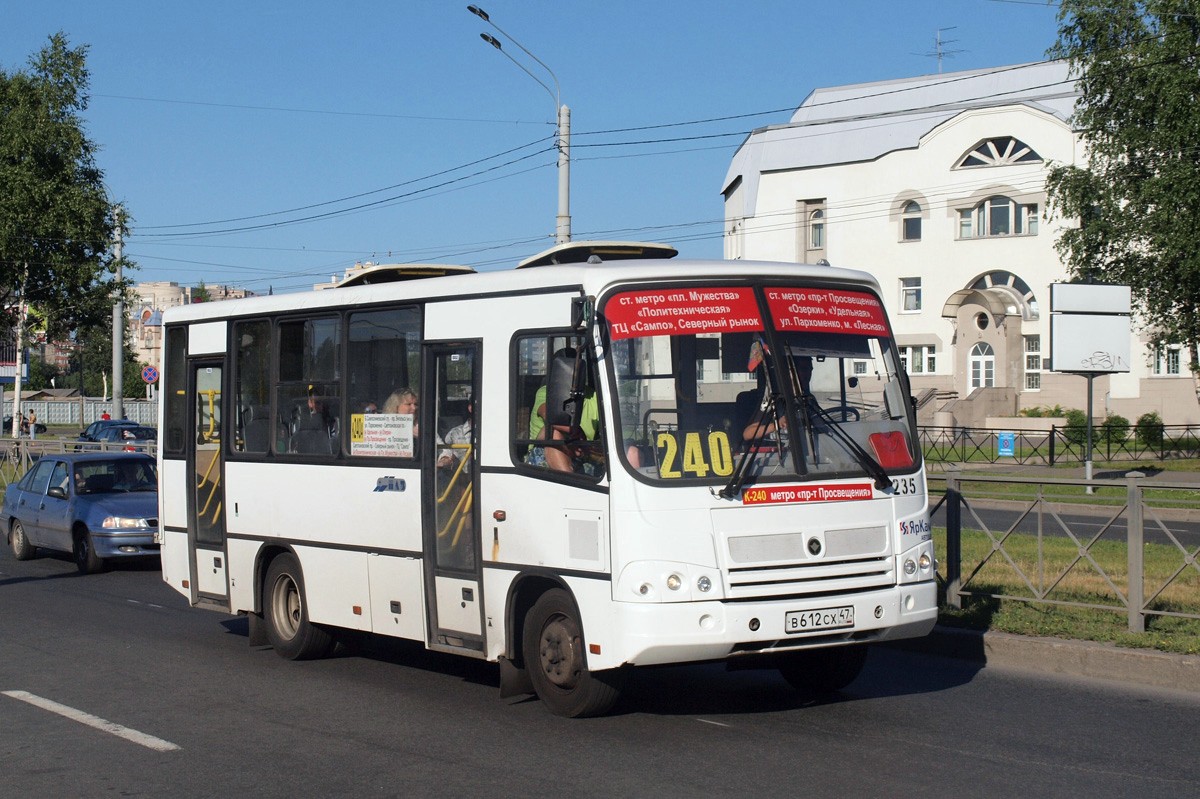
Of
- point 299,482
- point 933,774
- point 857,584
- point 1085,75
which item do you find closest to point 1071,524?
point 857,584

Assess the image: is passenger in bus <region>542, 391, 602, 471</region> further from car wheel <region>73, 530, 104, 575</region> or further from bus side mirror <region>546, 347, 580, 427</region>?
car wheel <region>73, 530, 104, 575</region>

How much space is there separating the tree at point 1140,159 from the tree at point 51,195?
24534 millimetres

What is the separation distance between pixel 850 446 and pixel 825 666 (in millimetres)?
1701

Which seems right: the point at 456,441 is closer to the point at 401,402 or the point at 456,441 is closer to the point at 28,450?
the point at 401,402

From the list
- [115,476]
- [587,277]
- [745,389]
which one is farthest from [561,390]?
[115,476]

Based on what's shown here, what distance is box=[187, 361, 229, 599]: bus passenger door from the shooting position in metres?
11.6

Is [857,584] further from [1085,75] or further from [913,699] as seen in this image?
[1085,75]

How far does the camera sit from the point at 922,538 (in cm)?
828

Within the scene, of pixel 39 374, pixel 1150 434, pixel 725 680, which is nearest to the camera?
pixel 725 680

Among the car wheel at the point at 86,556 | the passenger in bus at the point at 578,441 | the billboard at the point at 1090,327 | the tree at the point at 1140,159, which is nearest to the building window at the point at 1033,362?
the tree at the point at 1140,159

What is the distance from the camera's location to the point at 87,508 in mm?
17703

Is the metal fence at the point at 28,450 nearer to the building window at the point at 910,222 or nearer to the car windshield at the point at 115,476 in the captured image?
the car windshield at the point at 115,476

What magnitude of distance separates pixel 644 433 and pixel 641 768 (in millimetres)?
1832

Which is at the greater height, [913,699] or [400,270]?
[400,270]
